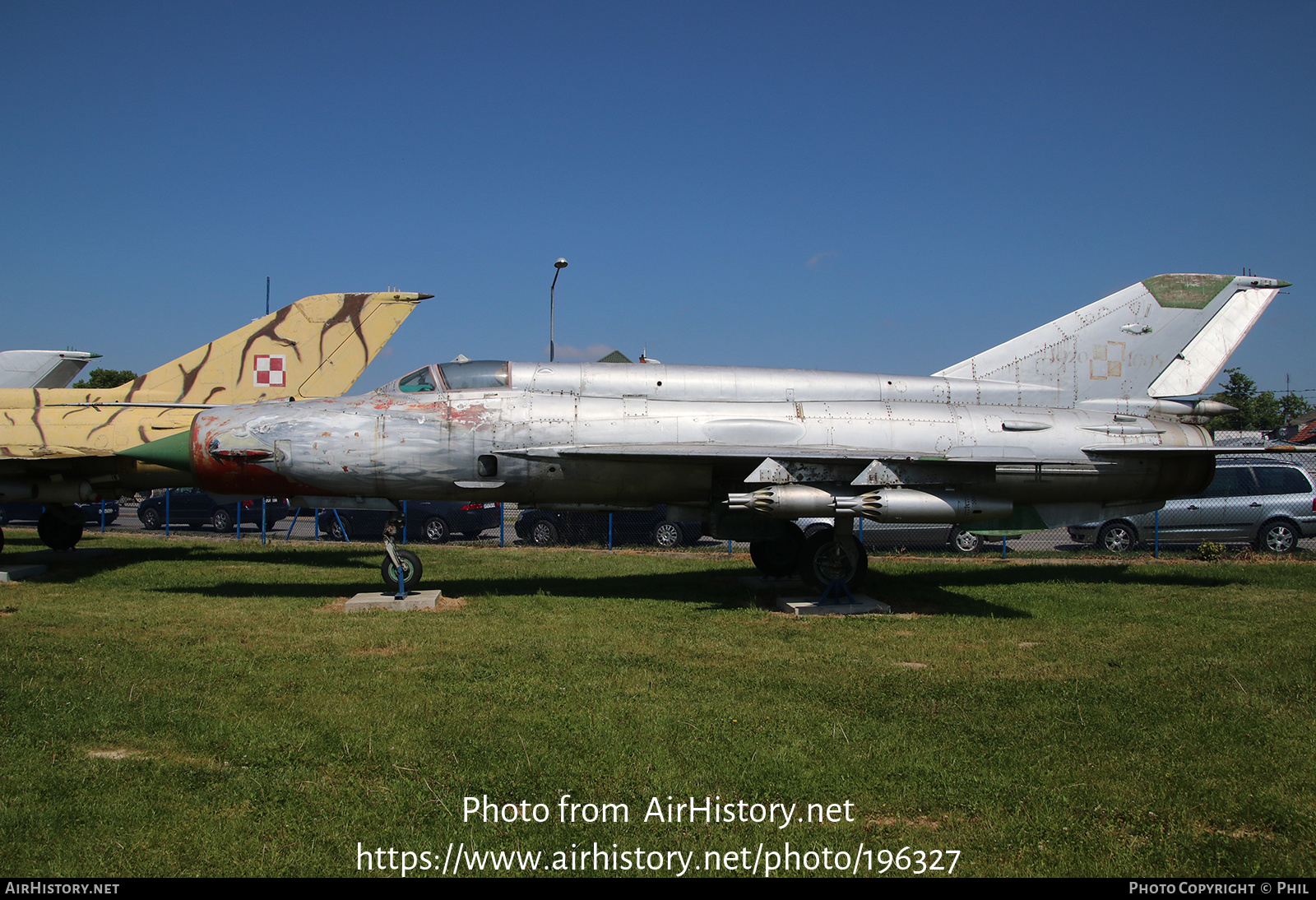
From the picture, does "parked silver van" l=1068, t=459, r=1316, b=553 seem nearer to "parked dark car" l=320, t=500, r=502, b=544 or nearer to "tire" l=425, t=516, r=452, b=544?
"parked dark car" l=320, t=500, r=502, b=544

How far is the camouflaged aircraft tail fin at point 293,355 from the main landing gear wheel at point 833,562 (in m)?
9.38

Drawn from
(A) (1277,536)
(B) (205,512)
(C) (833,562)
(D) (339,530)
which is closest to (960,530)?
(C) (833,562)

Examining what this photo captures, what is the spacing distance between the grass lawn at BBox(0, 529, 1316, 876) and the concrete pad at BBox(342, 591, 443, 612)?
1.51 ft

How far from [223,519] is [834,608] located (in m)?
21.6

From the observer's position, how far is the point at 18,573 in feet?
45.3

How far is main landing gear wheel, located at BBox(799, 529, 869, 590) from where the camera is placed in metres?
11.3

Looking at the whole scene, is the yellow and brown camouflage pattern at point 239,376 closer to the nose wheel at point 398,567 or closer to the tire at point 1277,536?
the nose wheel at point 398,567

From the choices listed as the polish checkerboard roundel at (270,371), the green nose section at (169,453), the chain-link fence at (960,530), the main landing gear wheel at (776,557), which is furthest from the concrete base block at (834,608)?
the polish checkerboard roundel at (270,371)

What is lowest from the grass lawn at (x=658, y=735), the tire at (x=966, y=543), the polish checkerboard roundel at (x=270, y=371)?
the grass lawn at (x=658, y=735)

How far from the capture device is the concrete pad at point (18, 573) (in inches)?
539

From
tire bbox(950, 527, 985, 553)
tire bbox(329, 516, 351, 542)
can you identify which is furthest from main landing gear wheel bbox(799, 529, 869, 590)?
tire bbox(329, 516, 351, 542)

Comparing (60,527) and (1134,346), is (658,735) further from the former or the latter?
(60,527)

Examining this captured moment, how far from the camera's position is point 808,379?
12359 millimetres
